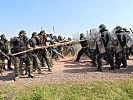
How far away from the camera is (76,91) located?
39.3 feet

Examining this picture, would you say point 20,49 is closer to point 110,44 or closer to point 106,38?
point 106,38

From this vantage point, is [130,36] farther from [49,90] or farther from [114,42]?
[49,90]

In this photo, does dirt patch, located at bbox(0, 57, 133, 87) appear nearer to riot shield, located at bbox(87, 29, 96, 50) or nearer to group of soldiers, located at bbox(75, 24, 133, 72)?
group of soldiers, located at bbox(75, 24, 133, 72)

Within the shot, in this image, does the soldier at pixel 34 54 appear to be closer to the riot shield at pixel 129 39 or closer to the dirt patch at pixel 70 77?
the dirt patch at pixel 70 77

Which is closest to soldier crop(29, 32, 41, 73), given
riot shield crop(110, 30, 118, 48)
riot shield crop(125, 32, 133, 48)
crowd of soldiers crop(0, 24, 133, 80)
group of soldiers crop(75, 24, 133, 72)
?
crowd of soldiers crop(0, 24, 133, 80)

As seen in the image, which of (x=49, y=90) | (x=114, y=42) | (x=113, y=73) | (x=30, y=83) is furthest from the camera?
(x=114, y=42)

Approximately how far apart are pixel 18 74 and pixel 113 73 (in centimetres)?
399

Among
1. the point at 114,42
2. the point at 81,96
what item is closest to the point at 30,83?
the point at 81,96

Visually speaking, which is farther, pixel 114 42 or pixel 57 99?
pixel 114 42

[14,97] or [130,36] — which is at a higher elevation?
[130,36]

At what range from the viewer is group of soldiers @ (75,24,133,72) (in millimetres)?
15258

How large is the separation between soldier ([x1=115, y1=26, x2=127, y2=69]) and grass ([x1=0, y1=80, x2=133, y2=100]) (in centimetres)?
353

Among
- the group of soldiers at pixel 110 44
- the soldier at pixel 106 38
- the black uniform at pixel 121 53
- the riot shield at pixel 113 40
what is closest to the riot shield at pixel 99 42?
the group of soldiers at pixel 110 44

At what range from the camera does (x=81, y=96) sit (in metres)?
11.6
